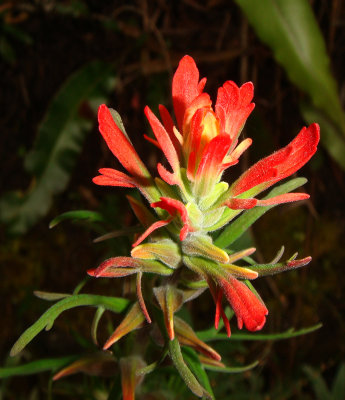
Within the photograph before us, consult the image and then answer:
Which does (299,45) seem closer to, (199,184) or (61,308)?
(199,184)

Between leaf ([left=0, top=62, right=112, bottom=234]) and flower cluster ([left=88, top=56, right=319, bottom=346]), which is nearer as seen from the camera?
flower cluster ([left=88, top=56, right=319, bottom=346])

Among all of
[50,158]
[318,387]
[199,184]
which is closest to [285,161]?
[199,184]

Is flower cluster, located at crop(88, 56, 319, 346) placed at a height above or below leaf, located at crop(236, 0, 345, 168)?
above

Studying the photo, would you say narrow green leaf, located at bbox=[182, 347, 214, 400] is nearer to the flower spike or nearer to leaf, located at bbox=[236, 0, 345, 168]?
the flower spike

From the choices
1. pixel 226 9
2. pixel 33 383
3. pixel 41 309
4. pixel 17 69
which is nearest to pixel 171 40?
pixel 226 9

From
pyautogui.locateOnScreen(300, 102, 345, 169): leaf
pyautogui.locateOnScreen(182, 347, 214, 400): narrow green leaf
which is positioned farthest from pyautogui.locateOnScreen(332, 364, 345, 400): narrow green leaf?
pyautogui.locateOnScreen(182, 347, 214, 400): narrow green leaf
